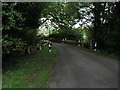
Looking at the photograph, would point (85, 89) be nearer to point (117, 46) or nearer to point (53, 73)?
point (53, 73)

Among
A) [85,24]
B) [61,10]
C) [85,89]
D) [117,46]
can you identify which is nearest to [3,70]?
[85,89]

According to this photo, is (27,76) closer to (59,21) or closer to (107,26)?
(107,26)

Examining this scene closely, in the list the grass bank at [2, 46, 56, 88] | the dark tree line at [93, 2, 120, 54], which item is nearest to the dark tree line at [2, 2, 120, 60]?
the dark tree line at [93, 2, 120, 54]

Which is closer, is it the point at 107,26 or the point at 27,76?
the point at 27,76

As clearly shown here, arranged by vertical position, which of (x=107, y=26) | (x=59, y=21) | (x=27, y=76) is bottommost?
(x=27, y=76)

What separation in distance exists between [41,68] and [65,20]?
78.1 feet

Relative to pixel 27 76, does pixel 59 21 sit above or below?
above

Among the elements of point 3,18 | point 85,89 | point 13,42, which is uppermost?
point 3,18

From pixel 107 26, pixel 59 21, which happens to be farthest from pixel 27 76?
pixel 59 21

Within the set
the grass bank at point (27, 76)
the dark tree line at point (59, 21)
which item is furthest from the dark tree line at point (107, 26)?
the grass bank at point (27, 76)

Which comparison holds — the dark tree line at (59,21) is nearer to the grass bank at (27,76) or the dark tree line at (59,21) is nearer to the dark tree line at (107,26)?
the dark tree line at (107,26)

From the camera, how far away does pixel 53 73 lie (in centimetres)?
1417

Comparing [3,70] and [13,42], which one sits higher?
[13,42]

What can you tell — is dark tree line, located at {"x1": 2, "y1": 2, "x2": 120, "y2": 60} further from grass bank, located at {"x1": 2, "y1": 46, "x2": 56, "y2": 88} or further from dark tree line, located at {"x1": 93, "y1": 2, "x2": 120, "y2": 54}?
grass bank, located at {"x1": 2, "y1": 46, "x2": 56, "y2": 88}
